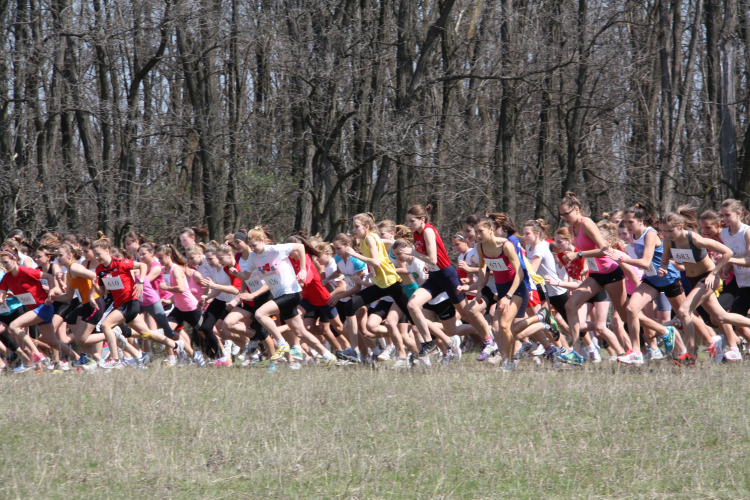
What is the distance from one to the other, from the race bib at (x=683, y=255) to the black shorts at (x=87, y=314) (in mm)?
6589

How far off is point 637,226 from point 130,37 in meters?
10.5

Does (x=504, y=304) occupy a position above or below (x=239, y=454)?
above

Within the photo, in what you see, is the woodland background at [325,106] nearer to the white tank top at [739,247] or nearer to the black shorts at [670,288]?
the black shorts at [670,288]

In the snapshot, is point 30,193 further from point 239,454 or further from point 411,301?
point 239,454

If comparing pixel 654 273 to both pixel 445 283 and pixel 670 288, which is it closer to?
pixel 670 288

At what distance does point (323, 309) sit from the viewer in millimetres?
10102

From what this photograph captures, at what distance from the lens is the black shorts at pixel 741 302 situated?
8.07m

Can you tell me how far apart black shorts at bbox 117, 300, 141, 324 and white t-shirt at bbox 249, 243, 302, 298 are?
159cm

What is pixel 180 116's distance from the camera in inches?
589

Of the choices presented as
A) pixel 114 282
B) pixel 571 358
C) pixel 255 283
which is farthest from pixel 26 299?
pixel 571 358

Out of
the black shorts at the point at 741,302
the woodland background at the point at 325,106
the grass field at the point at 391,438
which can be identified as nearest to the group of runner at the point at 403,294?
the black shorts at the point at 741,302

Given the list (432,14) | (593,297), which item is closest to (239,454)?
(593,297)

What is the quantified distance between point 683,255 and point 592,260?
90 cm

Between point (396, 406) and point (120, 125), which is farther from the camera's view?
point (120, 125)
